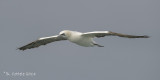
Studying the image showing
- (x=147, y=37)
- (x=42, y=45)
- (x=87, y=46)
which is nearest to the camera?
(x=147, y=37)

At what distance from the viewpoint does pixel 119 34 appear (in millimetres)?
37938

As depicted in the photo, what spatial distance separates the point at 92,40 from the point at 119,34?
201 centimetres

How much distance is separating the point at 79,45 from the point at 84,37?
534mm

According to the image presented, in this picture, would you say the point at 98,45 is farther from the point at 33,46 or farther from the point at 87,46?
the point at 33,46

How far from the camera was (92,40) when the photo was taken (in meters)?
39.4

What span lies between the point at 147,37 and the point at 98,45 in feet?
12.2

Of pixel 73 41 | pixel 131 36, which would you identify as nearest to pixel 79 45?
pixel 73 41

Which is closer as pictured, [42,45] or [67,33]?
A: [67,33]

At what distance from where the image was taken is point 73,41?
126 feet

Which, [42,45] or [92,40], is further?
[42,45]

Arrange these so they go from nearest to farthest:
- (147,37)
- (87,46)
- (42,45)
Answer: (147,37)
(87,46)
(42,45)

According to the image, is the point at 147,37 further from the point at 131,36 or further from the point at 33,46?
the point at 33,46

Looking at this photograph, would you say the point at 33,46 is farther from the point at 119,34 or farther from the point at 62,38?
the point at 119,34

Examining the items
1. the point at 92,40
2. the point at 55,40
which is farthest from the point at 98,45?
the point at 55,40
